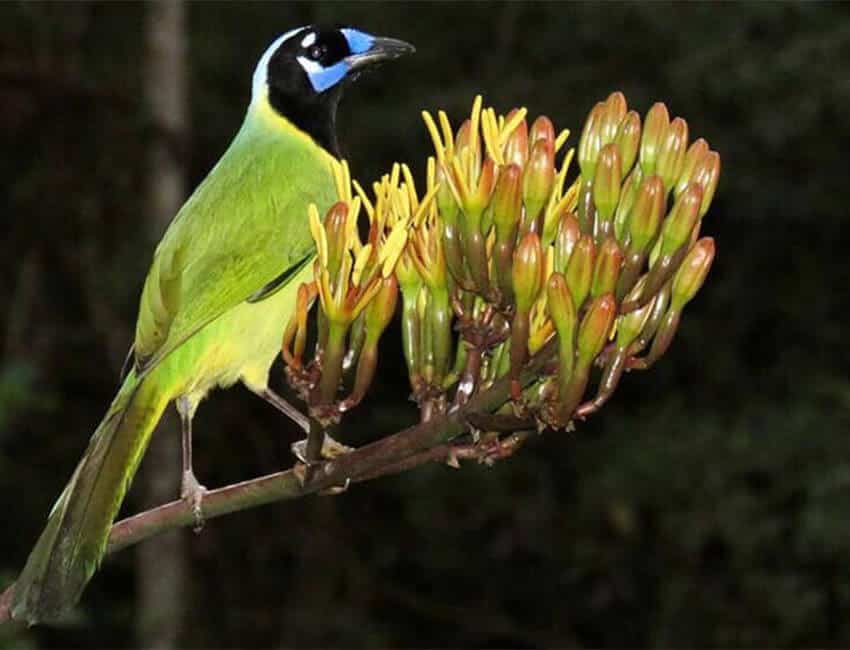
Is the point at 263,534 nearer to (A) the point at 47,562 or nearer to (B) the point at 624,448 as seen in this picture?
(B) the point at 624,448

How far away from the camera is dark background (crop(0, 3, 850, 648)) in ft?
32.6

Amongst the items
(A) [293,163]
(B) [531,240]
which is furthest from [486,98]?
(B) [531,240]

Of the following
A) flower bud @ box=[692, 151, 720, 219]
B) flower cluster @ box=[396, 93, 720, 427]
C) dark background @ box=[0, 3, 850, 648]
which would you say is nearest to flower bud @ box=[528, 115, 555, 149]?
flower cluster @ box=[396, 93, 720, 427]

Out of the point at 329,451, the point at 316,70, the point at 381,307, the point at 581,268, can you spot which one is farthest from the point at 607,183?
the point at 316,70

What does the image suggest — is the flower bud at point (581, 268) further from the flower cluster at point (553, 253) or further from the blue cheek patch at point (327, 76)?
the blue cheek patch at point (327, 76)

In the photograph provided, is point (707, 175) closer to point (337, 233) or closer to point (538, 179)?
point (538, 179)

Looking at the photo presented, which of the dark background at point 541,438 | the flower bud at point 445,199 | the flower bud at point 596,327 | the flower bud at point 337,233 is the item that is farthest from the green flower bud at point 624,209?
the dark background at point 541,438

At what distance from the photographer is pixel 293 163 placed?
2699 millimetres

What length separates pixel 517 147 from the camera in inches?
78.7

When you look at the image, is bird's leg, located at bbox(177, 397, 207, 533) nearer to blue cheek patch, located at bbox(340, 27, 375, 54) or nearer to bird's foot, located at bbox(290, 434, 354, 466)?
bird's foot, located at bbox(290, 434, 354, 466)

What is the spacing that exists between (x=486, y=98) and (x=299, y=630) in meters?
4.45

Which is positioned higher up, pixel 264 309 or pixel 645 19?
pixel 264 309

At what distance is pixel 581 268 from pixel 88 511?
75cm

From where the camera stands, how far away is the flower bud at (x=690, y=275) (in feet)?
6.66
